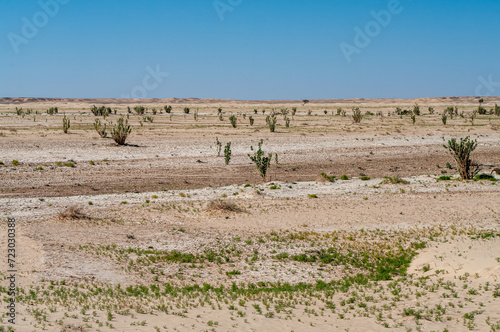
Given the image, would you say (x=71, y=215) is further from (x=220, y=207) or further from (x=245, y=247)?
(x=245, y=247)

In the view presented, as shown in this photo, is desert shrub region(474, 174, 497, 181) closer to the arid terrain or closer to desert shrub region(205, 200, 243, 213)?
the arid terrain

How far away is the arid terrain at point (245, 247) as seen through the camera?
9.15 m

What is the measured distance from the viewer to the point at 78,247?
13188 millimetres

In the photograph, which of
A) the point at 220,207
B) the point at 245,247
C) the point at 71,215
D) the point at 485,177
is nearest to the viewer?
the point at 245,247

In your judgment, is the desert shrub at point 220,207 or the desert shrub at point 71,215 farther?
the desert shrub at point 220,207

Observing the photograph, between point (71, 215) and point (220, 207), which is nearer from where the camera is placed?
point (71, 215)

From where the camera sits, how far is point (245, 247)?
44.8ft

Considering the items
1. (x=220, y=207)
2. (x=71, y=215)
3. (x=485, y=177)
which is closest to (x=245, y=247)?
(x=220, y=207)

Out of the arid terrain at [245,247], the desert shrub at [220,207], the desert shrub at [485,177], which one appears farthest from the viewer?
the desert shrub at [485,177]

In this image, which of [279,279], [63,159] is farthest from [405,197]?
[63,159]

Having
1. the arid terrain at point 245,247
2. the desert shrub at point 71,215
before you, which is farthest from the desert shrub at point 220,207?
the desert shrub at point 71,215

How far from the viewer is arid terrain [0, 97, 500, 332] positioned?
9148 mm

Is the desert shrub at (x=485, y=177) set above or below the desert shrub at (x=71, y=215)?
above

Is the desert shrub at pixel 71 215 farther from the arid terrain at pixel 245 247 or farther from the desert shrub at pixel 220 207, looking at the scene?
the desert shrub at pixel 220 207
